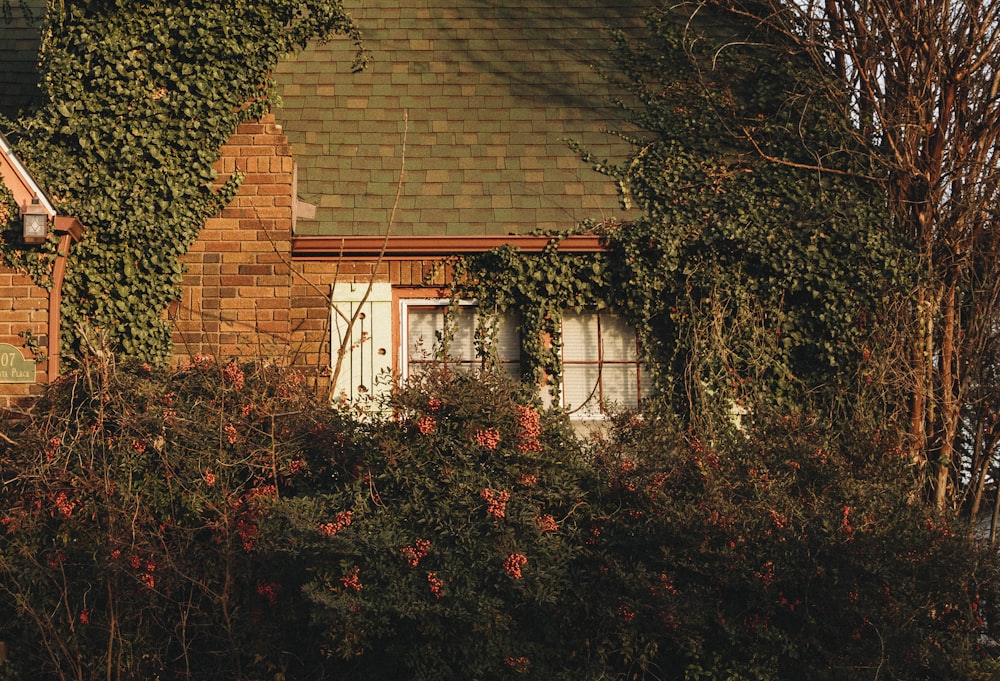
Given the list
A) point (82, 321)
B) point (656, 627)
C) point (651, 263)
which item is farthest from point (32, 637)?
point (651, 263)

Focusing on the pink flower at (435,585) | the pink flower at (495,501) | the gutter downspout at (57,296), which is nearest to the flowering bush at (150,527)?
the pink flower at (435,585)

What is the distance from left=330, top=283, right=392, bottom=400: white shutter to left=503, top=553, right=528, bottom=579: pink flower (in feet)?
13.3

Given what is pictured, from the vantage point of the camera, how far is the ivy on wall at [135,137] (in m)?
9.18

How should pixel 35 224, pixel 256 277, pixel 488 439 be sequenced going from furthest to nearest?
pixel 256 277 < pixel 35 224 < pixel 488 439

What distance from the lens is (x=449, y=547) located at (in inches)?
233

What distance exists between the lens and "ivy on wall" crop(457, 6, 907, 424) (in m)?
9.54

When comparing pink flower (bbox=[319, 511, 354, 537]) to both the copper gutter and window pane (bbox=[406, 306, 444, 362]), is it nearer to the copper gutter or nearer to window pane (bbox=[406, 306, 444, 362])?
window pane (bbox=[406, 306, 444, 362])

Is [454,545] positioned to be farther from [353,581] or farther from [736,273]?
[736,273]

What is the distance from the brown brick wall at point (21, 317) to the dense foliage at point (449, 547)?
6.62 ft

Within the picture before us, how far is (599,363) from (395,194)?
2.61m

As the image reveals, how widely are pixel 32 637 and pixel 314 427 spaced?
7.23 feet

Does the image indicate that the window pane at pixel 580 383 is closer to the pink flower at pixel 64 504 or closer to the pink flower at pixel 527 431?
the pink flower at pixel 527 431

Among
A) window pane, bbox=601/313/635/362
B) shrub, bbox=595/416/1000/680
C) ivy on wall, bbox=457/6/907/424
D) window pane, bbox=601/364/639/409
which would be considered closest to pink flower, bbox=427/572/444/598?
shrub, bbox=595/416/1000/680

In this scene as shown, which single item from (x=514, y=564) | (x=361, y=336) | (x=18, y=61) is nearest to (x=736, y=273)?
(x=361, y=336)
